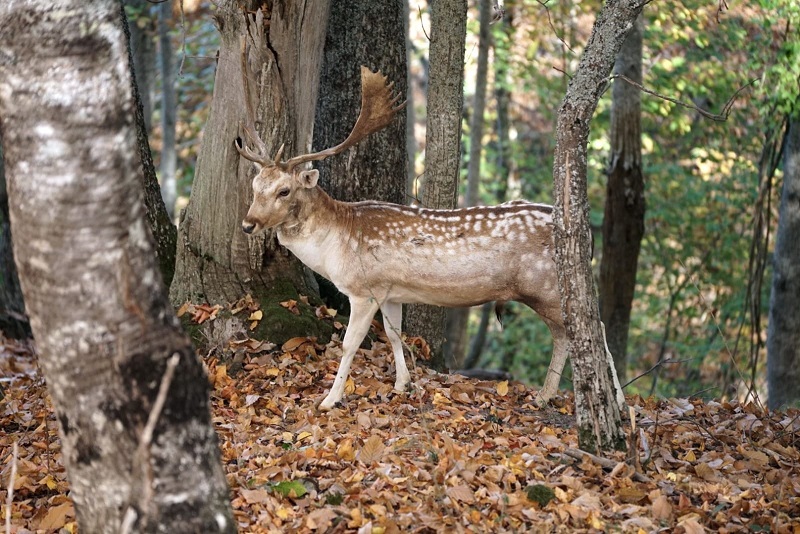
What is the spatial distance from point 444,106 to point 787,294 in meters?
6.50

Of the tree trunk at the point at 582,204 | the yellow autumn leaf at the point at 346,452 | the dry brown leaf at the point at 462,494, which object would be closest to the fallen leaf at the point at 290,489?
the yellow autumn leaf at the point at 346,452

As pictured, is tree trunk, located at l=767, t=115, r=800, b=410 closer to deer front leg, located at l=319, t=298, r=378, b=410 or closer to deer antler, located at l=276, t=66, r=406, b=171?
deer antler, located at l=276, t=66, r=406, b=171

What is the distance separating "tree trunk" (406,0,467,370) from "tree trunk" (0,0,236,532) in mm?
5438

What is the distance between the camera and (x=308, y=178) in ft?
25.6

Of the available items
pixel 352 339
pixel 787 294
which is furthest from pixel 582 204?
pixel 787 294

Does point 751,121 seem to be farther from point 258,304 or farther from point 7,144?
point 7,144

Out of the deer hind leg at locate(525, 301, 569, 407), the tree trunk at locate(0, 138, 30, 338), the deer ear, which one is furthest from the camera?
the tree trunk at locate(0, 138, 30, 338)

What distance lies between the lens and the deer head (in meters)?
7.65

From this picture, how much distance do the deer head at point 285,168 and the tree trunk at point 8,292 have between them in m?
5.43

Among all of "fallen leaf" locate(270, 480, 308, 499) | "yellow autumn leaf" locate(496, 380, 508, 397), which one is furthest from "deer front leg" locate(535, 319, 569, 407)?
"fallen leaf" locate(270, 480, 308, 499)

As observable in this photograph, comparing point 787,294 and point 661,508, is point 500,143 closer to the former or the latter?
point 787,294

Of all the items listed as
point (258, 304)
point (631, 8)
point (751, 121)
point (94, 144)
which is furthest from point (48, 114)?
point (751, 121)

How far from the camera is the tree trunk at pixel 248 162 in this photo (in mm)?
8312

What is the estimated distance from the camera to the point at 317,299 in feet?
30.3
